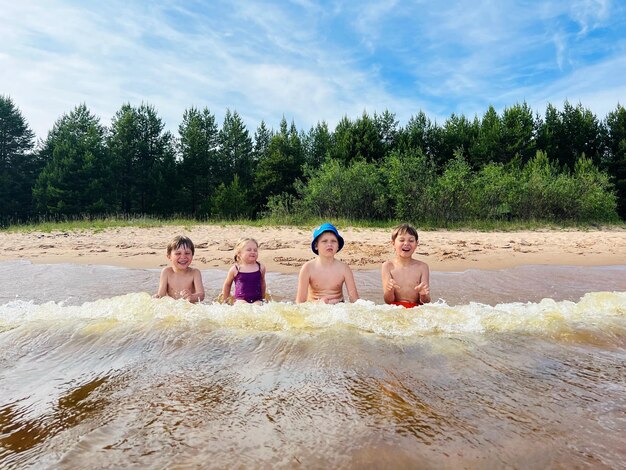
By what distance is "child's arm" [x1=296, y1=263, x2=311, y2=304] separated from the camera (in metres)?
4.43

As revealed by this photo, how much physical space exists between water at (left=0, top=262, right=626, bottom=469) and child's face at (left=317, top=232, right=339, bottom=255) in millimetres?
798

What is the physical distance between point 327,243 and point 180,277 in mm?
1895

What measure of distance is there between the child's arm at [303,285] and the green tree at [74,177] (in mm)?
30282

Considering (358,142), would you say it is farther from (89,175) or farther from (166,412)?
(166,412)

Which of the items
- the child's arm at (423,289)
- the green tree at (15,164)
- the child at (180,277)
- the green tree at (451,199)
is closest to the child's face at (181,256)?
the child at (180,277)

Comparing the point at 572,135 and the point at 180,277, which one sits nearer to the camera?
the point at 180,277

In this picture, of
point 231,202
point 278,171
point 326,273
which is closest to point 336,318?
point 326,273

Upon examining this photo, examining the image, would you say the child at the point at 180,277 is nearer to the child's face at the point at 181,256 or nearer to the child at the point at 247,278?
the child's face at the point at 181,256

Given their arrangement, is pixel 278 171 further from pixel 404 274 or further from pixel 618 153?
pixel 404 274

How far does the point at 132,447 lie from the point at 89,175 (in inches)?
1357

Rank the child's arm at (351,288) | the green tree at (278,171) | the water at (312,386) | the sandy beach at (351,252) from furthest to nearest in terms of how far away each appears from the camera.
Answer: the green tree at (278,171)
the sandy beach at (351,252)
the child's arm at (351,288)
the water at (312,386)

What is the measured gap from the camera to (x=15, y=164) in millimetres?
33625

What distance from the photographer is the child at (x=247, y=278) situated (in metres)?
4.91

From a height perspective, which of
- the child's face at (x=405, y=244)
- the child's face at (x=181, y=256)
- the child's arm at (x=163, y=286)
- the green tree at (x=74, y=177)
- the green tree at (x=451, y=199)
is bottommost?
the child's arm at (x=163, y=286)
